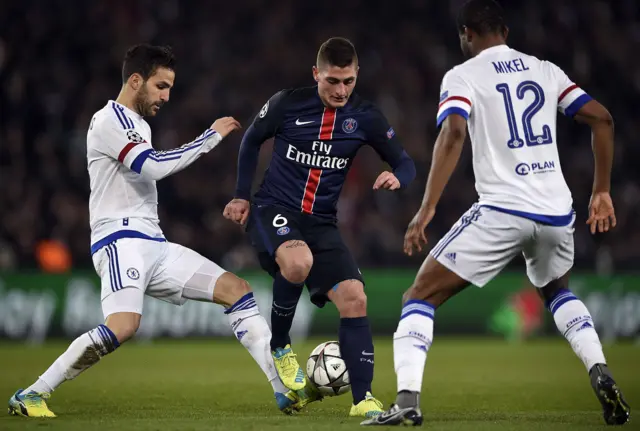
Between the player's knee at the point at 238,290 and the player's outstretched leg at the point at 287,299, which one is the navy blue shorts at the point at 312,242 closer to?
the player's outstretched leg at the point at 287,299

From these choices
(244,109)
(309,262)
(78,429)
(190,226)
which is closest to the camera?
(78,429)

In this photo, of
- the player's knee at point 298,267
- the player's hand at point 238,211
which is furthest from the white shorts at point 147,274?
the player's knee at point 298,267

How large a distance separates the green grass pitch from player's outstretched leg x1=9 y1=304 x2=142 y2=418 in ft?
0.52

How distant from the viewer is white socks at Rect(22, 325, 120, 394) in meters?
6.48

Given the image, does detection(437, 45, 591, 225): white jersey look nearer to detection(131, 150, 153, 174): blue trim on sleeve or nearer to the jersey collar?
the jersey collar

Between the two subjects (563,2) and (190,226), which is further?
(563,2)

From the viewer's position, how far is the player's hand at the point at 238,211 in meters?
7.00

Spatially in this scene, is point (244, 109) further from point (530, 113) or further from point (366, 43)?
point (530, 113)

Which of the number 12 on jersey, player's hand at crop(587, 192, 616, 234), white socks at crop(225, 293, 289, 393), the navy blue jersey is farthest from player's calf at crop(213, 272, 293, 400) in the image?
player's hand at crop(587, 192, 616, 234)

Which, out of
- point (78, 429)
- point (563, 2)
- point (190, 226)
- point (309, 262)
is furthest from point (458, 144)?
point (563, 2)

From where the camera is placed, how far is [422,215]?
565cm

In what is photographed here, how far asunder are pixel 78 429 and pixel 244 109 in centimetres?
1400

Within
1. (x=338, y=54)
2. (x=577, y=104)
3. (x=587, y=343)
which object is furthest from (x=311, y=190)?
(x=587, y=343)

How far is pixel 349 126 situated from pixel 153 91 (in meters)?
1.39
